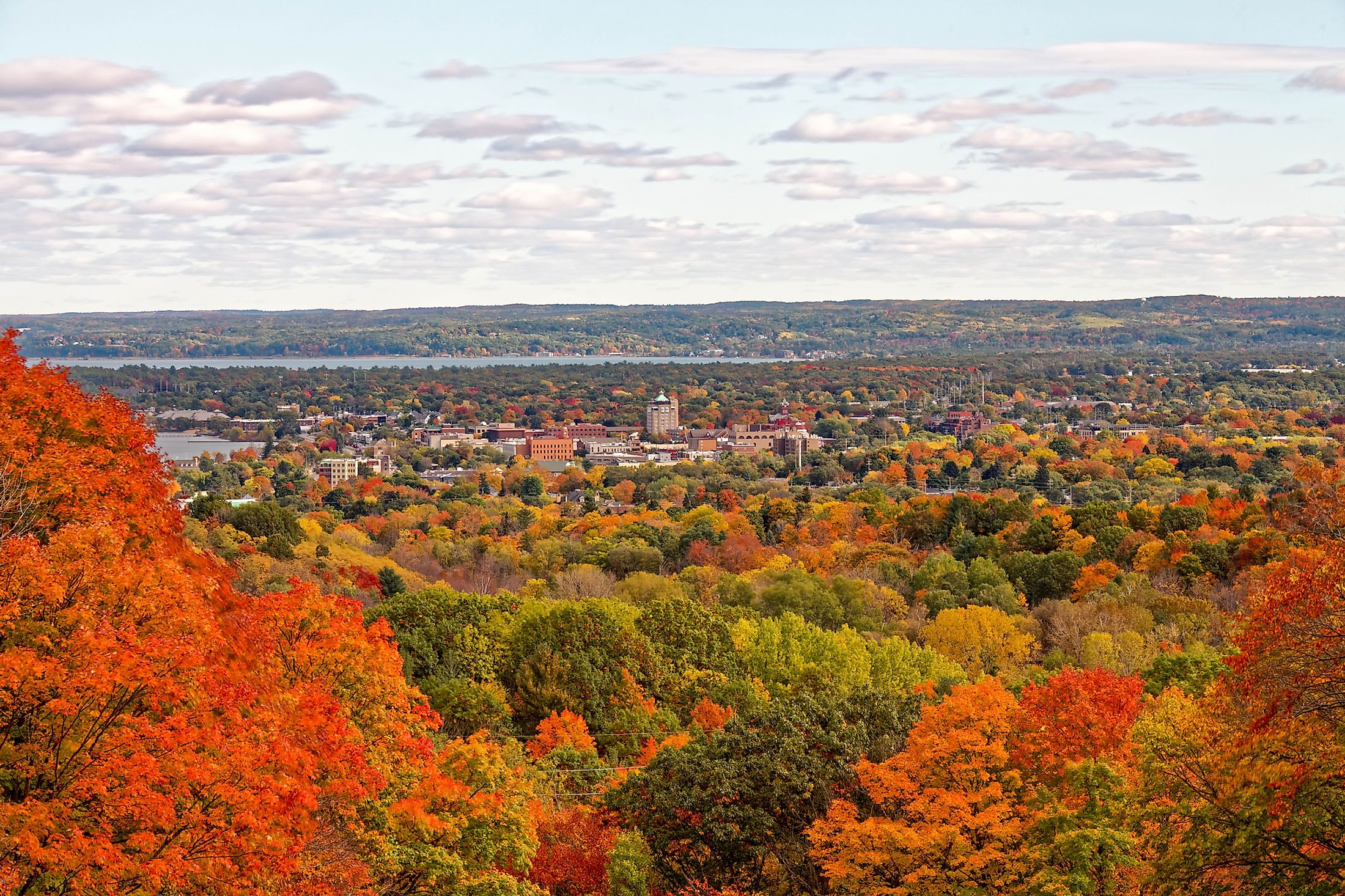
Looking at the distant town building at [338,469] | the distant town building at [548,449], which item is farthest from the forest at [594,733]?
the distant town building at [548,449]

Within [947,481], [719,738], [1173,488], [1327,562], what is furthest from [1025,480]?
[1327,562]

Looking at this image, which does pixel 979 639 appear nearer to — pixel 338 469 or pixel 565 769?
pixel 565 769

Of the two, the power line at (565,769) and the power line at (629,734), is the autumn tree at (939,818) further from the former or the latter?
the power line at (629,734)

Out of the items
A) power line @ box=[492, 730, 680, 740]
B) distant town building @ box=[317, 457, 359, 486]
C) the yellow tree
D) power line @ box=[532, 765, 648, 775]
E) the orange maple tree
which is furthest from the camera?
distant town building @ box=[317, 457, 359, 486]

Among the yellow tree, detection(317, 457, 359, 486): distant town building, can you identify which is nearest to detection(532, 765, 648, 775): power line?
the yellow tree

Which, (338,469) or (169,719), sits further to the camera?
(338,469)

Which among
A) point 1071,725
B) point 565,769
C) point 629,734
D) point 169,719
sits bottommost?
point 629,734

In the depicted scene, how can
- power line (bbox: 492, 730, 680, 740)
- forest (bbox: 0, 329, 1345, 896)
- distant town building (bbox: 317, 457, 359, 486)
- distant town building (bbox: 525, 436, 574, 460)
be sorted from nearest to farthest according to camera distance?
forest (bbox: 0, 329, 1345, 896) → power line (bbox: 492, 730, 680, 740) → distant town building (bbox: 317, 457, 359, 486) → distant town building (bbox: 525, 436, 574, 460)

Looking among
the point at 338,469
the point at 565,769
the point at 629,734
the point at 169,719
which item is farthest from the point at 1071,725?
the point at 338,469

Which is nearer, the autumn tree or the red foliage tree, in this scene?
the autumn tree

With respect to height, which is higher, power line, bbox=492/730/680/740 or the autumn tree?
the autumn tree

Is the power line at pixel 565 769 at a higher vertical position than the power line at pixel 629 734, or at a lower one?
higher

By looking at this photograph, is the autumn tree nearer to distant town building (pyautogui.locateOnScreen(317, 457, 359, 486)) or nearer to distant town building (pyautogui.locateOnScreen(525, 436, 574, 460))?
distant town building (pyautogui.locateOnScreen(317, 457, 359, 486))
